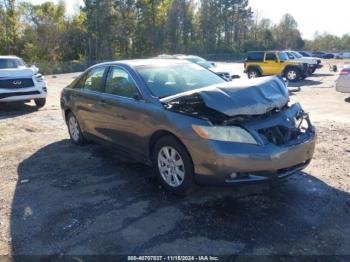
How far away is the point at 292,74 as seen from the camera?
65.7 ft

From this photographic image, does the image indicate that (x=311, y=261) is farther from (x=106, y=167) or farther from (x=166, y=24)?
(x=166, y=24)

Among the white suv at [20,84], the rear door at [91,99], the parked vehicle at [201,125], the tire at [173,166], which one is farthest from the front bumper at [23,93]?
the tire at [173,166]

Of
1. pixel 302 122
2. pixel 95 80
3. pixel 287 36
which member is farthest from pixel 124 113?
pixel 287 36

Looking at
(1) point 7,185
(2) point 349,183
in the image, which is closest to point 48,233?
(1) point 7,185

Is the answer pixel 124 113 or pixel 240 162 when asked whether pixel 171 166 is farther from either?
pixel 124 113

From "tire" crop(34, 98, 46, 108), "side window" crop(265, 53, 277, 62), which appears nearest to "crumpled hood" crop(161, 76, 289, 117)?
"tire" crop(34, 98, 46, 108)

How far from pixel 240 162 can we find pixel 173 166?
0.88 meters

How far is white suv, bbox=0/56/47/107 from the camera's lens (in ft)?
36.0

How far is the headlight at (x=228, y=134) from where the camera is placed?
3.90m

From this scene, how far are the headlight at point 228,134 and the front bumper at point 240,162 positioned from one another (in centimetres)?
5

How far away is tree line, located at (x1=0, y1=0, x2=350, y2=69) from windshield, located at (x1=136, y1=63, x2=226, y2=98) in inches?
1714

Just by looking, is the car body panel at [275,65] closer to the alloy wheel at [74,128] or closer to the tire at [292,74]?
the tire at [292,74]

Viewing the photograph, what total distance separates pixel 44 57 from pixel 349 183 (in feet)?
156

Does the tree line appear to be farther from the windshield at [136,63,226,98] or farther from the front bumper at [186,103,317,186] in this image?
the front bumper at [186,103,317,186]
